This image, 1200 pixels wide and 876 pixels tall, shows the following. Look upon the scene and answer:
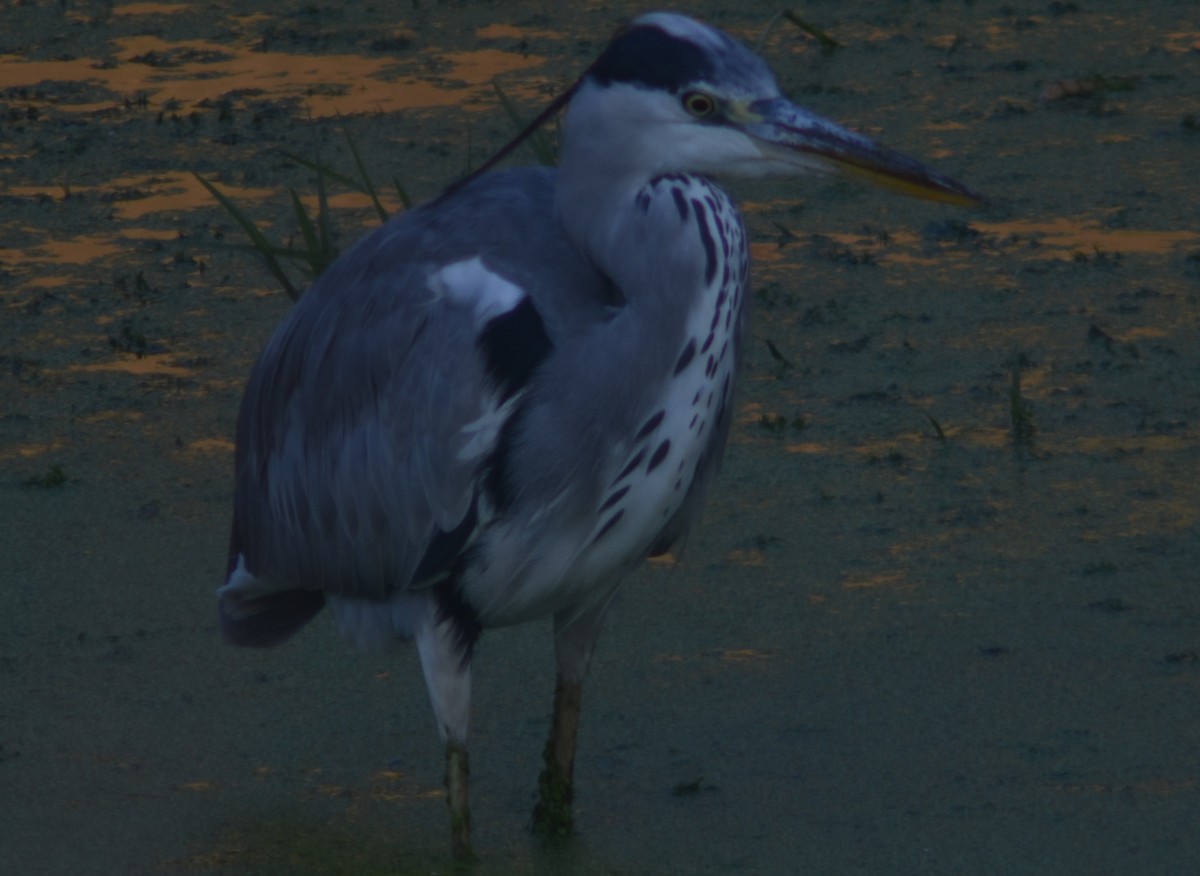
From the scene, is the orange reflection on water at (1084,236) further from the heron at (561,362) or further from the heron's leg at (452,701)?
the heron's leg at (452,701)

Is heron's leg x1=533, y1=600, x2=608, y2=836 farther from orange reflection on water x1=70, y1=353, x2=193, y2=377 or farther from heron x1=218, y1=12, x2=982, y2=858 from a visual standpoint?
orange reflection on water x1=70, y1=353, x2=193, y2=377

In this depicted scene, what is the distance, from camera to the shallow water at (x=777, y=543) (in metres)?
2.92

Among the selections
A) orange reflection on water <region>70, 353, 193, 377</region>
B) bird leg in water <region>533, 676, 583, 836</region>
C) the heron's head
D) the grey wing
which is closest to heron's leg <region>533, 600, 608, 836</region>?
bird leg in water <region>533, 676, 583, 836</region>

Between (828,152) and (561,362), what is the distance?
A: 42 centimetres

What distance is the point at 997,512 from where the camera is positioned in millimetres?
3670

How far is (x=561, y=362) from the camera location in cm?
263

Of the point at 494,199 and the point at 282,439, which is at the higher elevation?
the point at 494,199

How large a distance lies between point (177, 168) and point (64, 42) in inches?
57.8

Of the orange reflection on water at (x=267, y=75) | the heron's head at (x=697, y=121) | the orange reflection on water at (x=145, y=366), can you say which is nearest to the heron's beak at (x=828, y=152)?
the heron's head at (x=697, y=121)

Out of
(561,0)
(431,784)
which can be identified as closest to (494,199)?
(431,784)

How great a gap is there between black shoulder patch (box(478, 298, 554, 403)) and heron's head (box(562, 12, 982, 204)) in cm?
20

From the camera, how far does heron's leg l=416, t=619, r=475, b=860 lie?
277 centimetres

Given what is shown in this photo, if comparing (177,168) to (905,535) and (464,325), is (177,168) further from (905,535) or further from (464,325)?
(464,325)

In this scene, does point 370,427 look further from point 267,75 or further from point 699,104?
point 267,75
